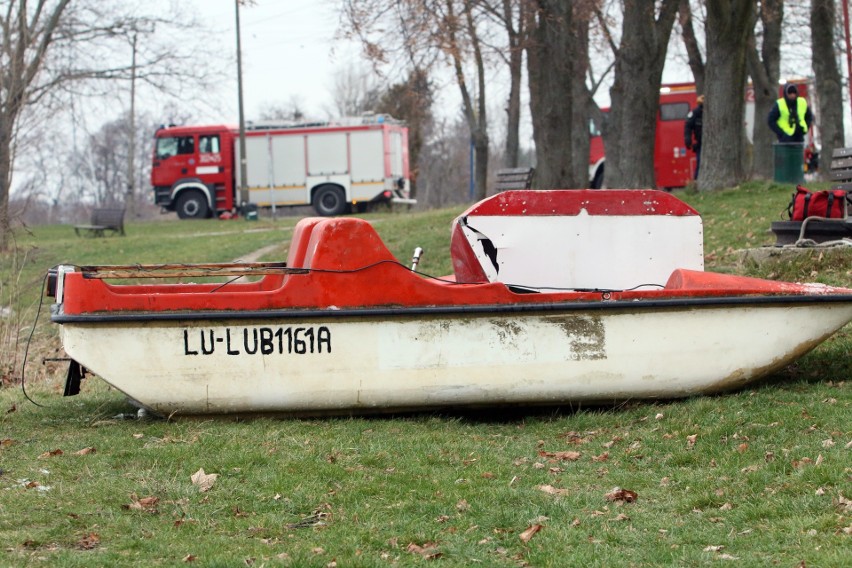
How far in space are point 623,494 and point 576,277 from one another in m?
3.32

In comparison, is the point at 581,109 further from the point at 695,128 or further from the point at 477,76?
the point at 477,76

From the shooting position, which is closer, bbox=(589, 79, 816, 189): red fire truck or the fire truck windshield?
bbox=(589, 79, 816, 189): red fire truck

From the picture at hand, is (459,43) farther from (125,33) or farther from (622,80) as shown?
(125,33)

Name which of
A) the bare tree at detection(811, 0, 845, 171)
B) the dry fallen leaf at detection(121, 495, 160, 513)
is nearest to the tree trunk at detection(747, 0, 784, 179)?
the bare tree at detection(811, 0, 845, 171)

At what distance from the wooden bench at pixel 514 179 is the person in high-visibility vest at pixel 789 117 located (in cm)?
374

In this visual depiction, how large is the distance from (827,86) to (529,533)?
59.2 feet

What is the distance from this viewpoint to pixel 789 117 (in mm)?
→ 16906

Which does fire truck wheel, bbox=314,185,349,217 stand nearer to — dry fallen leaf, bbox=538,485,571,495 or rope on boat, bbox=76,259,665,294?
rope on boat, bbox=76,259,665,294

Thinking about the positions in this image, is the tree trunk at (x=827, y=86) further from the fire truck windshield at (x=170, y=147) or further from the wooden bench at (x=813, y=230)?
the fire truck windshield at (x=170, y=147)

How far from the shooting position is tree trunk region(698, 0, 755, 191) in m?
16.1

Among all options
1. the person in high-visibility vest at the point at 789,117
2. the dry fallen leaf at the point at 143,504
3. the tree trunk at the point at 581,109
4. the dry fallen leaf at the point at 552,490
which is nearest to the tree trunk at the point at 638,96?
the person in high-visibility vest at the point at 789,117

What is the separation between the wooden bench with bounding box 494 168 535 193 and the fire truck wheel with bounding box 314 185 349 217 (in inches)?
720

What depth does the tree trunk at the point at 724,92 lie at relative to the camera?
16078mm

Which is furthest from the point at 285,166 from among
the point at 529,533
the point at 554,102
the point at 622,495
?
the point at 529,533
